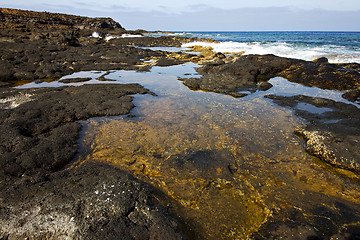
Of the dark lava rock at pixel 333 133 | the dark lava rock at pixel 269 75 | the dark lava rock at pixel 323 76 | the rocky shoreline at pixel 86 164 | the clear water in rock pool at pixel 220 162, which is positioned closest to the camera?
the rocky shoreline at pixel 86 164

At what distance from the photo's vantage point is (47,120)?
5.58m

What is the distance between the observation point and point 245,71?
1227 centimetres

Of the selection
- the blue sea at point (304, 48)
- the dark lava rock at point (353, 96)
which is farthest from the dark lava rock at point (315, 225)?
the blue sea at point (304, 48)

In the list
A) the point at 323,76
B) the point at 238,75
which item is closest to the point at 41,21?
the point at 238,75

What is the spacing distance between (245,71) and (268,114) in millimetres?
6456

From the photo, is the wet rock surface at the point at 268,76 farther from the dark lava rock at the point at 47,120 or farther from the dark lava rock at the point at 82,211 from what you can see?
the dark lava rock at the point at 82,211

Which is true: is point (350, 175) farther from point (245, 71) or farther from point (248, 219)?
point (245, 71)

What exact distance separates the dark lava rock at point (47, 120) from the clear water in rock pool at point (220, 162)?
1.34 feet

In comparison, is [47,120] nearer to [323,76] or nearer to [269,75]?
[269,75]

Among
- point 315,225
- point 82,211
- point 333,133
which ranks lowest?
point 315,225

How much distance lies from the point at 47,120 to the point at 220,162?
5.24 meters

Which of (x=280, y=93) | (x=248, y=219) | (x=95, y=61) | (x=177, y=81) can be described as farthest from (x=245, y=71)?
(x=95, y=61)

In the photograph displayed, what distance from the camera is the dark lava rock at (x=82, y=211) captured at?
237 centimetres

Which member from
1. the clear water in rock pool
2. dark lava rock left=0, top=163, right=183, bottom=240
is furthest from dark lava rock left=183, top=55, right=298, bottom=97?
dark lava rock left=0, top=163, right=183, bottom=240
